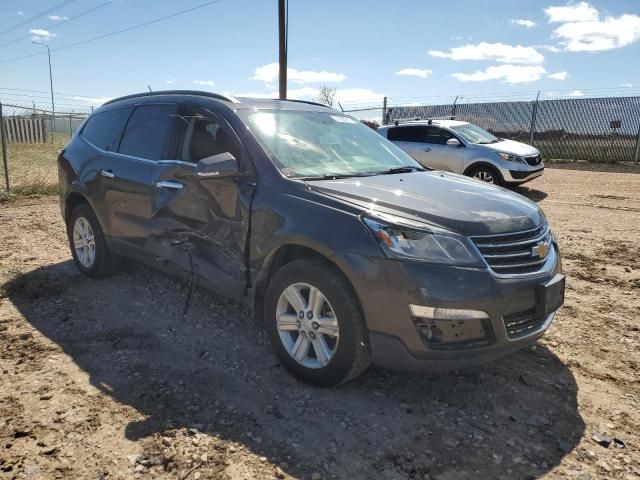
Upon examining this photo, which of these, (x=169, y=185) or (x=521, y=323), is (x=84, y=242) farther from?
(x=521, y=323)

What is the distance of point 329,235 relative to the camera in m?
2.82

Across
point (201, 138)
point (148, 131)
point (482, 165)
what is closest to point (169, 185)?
point (201, 138)

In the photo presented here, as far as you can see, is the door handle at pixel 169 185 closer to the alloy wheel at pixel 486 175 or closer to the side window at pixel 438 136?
the alloy wheel at pixel 486 175

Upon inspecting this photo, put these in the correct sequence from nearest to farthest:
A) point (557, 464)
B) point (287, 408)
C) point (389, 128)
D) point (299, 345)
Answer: point (557, 464) < point (287, 408) < point (299, 345) < point (389, 128)

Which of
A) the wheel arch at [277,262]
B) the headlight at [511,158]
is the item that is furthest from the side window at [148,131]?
the headlight at [511,158]

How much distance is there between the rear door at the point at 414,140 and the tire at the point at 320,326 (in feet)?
30.1

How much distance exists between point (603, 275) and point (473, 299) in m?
3.33

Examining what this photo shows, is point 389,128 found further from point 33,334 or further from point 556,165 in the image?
point 33,334

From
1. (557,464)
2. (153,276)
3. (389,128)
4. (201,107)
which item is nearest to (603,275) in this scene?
(557,464)

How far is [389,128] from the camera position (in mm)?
12648

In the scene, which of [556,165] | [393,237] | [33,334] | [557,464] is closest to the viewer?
[557,464]

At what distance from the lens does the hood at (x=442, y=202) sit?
2.79 m

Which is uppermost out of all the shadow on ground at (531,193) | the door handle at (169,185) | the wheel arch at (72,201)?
the door handle at (169,185)

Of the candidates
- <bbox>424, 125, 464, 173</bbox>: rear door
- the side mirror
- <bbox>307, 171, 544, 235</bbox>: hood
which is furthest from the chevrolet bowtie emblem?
<bbox>424, 125, 464, 173</bbox>: rear door
